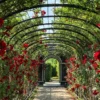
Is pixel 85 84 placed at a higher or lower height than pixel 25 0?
lower

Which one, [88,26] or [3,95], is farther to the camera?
[88,26]

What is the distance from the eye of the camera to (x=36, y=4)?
764 centimetres

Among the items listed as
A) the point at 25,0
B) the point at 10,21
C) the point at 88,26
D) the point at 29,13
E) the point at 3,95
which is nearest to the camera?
the point at 25,0

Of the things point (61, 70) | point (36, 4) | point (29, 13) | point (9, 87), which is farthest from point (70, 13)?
point (61, 70)

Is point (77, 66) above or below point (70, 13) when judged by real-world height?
below

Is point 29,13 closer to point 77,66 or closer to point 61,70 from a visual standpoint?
point 77,66

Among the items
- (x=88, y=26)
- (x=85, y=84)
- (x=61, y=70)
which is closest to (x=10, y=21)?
(x=88, y=26)

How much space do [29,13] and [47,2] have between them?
1626 mm

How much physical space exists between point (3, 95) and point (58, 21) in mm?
3862

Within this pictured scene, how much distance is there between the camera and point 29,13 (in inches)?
383

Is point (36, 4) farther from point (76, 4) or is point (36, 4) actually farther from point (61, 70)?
point (61, 70)

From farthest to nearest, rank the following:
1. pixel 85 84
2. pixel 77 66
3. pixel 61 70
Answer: pixel 61 70 < pixel 77 66 < pixel 85 84

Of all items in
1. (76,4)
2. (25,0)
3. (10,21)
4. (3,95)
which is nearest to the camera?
(25,0)

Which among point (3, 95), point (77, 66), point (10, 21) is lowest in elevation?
point (3, 95)
